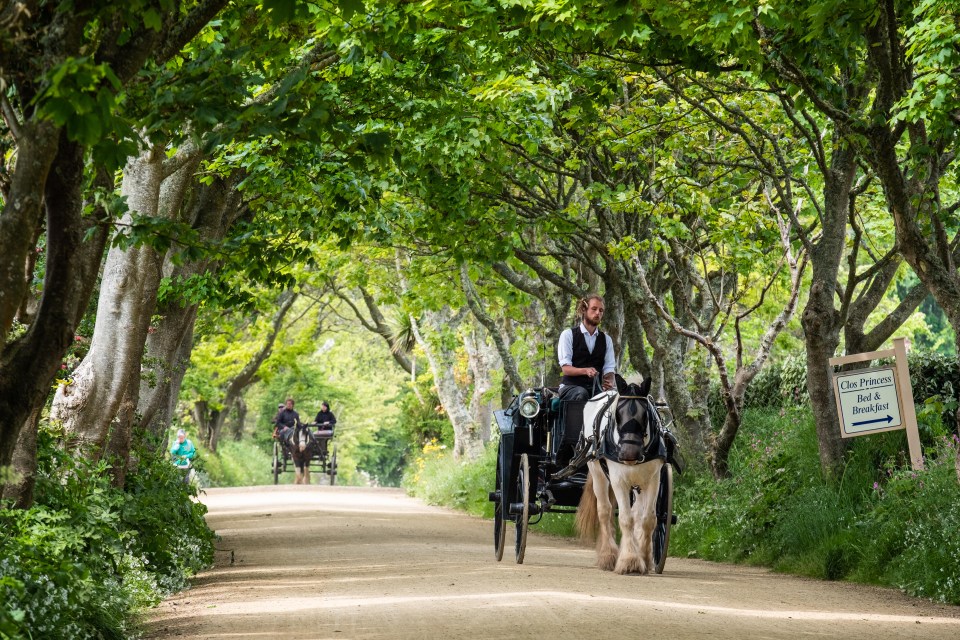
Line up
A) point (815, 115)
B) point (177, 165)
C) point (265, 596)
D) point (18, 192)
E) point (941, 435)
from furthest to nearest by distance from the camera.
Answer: point (815, 115), point (941, 435), point (177, 165), point (265, 596), point (18, 192)

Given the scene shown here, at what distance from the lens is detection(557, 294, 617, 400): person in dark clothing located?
41.2 feet

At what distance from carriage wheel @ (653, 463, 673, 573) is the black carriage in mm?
228

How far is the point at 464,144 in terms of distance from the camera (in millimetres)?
15641

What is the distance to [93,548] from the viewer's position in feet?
31.2

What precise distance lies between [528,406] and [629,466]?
1.71 meters

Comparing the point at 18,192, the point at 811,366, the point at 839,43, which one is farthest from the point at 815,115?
the point at 18,192

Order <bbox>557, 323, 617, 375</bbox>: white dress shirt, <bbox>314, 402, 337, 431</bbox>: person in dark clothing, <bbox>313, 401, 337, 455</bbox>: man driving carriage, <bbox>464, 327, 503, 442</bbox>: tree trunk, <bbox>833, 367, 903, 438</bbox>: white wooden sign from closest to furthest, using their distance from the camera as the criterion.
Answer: <bbox>557, 323, 617, 375</bbox>: white dress shirt
<bbox>833, 367, 903, 438</bbox>: white wooden sign
<bbox>464, 327, 503, 442</bbox>: tree trunk
<bbox>313, 401, 337, 455</bbox>: man driving carriage
<bbox>314, 402, 337, 431</bbox>: person in dark clothing

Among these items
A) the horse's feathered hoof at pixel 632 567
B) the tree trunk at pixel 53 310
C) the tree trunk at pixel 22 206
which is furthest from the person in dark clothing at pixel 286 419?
the tree trunk at pixel 22 206

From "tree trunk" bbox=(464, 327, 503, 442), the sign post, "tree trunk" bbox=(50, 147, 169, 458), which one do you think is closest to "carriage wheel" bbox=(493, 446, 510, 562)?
the sign post

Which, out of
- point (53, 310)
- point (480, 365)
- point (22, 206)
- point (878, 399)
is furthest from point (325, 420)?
Result: point (22, 206)

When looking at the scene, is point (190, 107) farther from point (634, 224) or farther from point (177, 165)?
point (634, 224)

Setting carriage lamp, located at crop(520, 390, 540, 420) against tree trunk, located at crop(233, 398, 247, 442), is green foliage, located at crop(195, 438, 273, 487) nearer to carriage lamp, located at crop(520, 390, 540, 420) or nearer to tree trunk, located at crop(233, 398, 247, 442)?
tree trunk, located at crop(233, 398, 247, 442)

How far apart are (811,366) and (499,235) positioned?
7.12 metres

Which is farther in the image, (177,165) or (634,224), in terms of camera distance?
(634,224)
